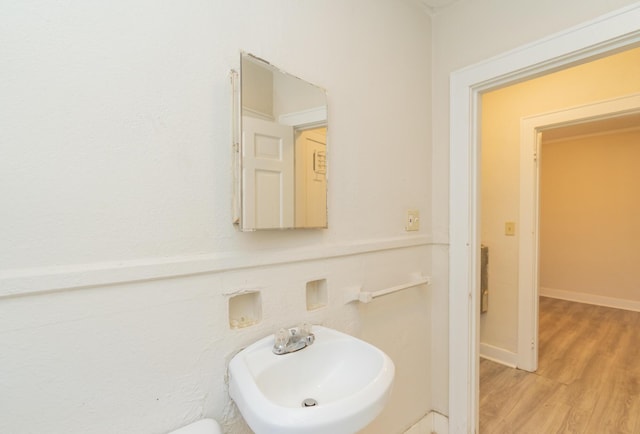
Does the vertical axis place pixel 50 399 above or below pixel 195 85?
below

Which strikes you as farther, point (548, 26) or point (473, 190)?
point (473, 190)

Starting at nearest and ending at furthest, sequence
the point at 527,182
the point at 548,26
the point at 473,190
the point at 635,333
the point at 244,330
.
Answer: the point at 244,330, the point at 548,26, the point at 473,190, the point at 527,182, the point at 635,333

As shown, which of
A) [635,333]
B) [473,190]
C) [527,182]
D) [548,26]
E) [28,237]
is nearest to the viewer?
[28,237]

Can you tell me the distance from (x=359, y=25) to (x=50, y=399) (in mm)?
1617

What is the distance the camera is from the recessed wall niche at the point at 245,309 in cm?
100

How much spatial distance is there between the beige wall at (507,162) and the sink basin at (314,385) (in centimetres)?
205

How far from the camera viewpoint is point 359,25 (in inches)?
53.3

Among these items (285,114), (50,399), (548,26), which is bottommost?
(50,399)

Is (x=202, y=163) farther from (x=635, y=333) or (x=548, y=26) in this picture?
(x=635, y=333)

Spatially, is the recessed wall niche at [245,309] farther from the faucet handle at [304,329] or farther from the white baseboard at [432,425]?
the white baseboard at [432,425]

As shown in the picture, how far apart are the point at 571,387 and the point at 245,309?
2.48m

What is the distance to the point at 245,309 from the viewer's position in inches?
40.9

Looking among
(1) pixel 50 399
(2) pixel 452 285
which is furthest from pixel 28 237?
(2) pixel 452 285

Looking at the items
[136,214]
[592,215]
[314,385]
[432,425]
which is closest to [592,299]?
[592,215]
